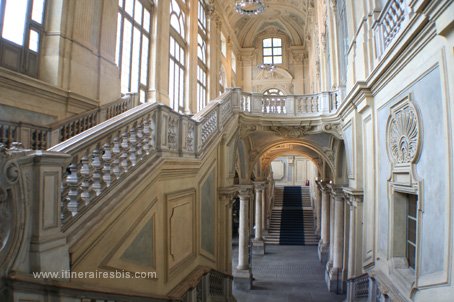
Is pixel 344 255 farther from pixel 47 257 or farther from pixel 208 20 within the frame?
pixel 208 20

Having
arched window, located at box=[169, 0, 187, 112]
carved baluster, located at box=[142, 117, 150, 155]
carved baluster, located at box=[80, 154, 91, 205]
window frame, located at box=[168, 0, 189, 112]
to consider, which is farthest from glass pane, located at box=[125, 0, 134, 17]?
carved baluster, located at box=[80, 154, 91, 205]

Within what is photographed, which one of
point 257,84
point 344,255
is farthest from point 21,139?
point 257,84

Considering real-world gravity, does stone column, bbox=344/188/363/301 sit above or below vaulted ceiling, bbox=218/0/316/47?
below

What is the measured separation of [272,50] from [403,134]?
25.7 m

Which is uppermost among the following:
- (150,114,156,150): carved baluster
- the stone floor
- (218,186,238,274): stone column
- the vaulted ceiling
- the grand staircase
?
the vaulted ceiling

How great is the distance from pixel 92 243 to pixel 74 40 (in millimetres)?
5951

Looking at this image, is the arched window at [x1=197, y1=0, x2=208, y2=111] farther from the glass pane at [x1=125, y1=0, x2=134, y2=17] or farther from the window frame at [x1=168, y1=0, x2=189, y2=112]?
the glass pane at [x1=125, y1=0, x2=134, y2=17]

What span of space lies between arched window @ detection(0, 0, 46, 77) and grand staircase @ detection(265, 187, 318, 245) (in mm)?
17817

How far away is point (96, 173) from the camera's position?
3.97 meters

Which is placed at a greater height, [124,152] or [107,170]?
[124,152]

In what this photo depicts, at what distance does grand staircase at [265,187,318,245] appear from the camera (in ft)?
71.8

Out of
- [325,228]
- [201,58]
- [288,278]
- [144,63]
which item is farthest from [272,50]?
[288,278]

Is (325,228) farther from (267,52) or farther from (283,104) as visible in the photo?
(267,52)

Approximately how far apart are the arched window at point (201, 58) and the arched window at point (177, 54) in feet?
6.59
